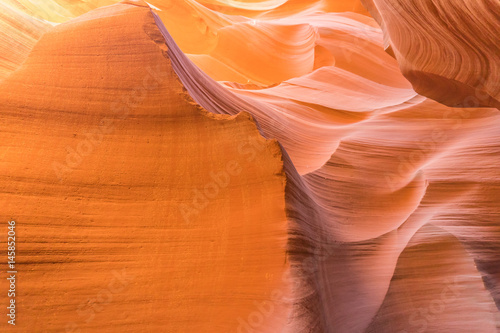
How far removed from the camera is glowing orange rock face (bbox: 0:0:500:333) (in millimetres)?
1846

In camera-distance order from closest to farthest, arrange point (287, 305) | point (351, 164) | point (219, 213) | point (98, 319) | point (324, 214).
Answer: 1. point (98, 319)
2. point (287, 305)
3. point (219, 213)
4. point (324, 214)
5. point (351, 164)

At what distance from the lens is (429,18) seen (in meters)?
2.81

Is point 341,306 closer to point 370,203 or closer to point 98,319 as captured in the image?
point 370,203

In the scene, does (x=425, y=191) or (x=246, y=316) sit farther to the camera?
(x=425, y=191)

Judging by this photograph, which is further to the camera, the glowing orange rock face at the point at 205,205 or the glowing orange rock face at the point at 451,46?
the glowing orange rock face at the point at 451,46

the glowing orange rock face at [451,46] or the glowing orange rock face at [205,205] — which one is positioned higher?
the glowing orange rock face at [451,46]

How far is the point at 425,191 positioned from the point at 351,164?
631 millimetres

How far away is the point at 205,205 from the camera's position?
2.09 metres

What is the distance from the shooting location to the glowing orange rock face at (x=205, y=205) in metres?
1.85

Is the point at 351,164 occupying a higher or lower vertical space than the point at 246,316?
higher

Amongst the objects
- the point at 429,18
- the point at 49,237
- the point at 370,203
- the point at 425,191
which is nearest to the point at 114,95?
the point at 49,237

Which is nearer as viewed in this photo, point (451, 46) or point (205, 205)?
point (205, 205)

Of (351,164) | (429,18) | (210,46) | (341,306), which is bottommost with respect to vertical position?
(341,306)

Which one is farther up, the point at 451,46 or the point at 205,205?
the point at 451,46
